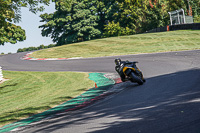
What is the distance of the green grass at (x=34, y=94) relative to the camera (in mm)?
8625

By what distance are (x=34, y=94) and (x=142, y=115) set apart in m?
7.55

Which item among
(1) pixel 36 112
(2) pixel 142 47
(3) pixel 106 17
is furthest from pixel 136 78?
(3) pixel 106 17

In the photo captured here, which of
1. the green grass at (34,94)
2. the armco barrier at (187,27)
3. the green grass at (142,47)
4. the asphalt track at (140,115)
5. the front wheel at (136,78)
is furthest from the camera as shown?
the armco barrier at (187,27)

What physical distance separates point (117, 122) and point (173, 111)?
1232 millimetres

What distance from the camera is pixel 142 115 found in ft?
18.8

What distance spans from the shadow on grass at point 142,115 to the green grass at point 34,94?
207 centimetres

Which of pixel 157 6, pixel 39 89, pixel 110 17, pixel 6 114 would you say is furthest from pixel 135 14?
pixel 6 114

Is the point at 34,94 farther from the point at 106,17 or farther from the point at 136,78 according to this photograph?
Answer: the point at 106,17

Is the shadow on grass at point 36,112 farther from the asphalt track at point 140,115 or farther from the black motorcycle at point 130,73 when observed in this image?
the black motorcycle at point 130,73

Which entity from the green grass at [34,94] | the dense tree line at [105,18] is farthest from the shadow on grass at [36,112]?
the dense tree line at [105,18]

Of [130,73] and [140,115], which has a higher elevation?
[130,73]

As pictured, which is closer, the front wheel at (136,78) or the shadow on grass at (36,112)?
the shadow on grass at (36,112)

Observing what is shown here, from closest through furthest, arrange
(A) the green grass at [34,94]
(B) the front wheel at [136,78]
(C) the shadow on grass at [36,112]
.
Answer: (C) the shadow on grass at [36,112] < (A) the green grass at [34,94] < (B) the front wheel at [136,78]

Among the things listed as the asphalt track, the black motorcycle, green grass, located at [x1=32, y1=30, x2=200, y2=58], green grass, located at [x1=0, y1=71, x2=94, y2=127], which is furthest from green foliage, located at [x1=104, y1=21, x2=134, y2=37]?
the asphalt track
